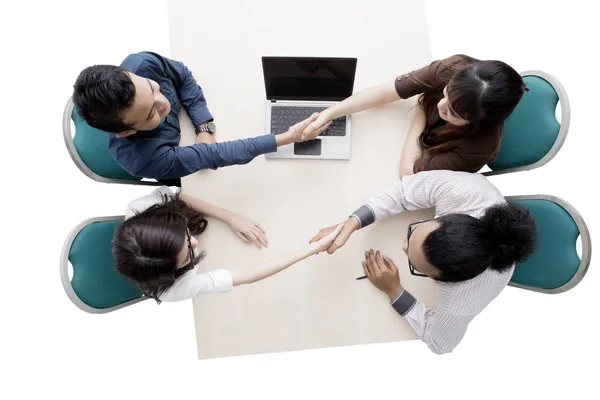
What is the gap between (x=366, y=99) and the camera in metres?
1.45

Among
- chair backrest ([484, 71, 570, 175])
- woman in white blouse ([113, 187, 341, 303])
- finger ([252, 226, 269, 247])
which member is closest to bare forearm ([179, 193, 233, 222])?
woman in white blouse ([113, 187, 341, 303])

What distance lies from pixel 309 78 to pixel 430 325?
0.99 m

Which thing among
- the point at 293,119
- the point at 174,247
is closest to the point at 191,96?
the point at 293,119

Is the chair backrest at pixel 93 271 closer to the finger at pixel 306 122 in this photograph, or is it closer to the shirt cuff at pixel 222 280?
the shirt cuff at pixel 222 280

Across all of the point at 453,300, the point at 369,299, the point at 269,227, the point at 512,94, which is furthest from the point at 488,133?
the point at 269,227

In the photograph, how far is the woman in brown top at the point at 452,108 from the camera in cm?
111

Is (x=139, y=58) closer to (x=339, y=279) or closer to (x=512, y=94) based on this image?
(x=339, y=279)

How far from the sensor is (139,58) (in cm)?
131

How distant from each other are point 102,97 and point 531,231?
51.0 inches

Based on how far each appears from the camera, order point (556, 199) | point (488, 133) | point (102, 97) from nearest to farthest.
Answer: point (102, 97) → point (488, 133) → point (556, 199)

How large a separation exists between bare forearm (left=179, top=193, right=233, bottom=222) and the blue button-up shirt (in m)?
0.12

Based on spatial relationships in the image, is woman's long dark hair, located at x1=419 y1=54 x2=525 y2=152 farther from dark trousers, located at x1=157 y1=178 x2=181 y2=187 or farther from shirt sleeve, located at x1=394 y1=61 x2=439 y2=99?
dark trousers, located at x1=157 y1=178 x2=181 y2=187

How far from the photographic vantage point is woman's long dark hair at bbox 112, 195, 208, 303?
111cm

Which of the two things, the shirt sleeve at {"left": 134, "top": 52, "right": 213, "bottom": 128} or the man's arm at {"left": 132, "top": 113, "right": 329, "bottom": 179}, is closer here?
the man's arm at {"left": 132, "top": 113, "right": 329, "bottom": 179}
